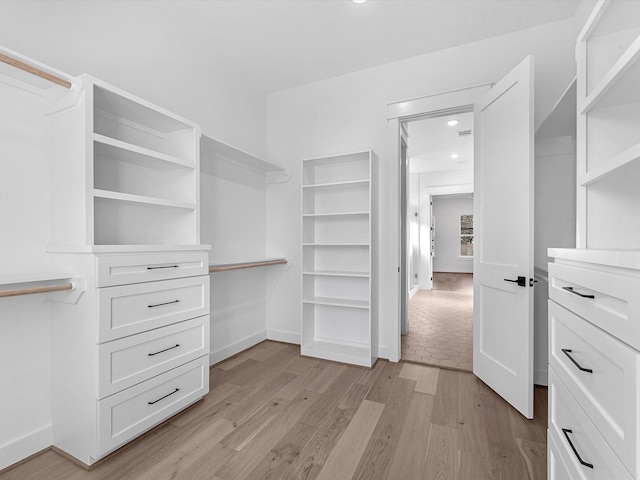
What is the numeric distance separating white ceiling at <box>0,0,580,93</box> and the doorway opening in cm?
68

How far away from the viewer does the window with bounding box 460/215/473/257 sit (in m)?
10.4

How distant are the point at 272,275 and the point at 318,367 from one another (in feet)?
3.79

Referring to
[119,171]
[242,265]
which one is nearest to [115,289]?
[119,171]

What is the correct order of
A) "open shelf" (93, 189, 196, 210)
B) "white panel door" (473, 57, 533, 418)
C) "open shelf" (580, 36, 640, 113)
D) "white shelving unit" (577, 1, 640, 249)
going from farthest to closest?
"white panel door" (473, 57, 533, 418) → "open shelf" (93, 189, 196, 210) → "white shelving unit" (577, 1, 640, 249) → "open shelf" (580, 36, 640, 113)

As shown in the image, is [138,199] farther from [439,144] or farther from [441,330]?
[439,144]

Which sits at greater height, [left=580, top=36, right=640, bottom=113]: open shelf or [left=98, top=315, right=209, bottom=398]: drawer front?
[left=580, top=36, right=640, bottom=113]: open shelf

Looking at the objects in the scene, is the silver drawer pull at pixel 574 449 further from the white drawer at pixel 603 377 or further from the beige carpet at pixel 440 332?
the beige carpet at pixel 440 332

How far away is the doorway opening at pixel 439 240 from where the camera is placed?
11.0 feet

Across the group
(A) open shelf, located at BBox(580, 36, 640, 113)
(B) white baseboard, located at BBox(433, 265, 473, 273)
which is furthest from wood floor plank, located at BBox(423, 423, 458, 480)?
(B) white baseboard, located at BBox(433, 265, 473, 273)

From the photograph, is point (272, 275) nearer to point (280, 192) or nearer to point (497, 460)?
point (280, 192)

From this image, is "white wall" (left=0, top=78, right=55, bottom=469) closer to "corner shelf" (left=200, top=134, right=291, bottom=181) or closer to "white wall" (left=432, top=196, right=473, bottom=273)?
"corner shelf" (left=200, top=134, right=291, bottom=181)


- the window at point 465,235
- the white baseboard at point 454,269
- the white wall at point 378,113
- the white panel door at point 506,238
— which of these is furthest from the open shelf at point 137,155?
the white baseboard at point 454,269

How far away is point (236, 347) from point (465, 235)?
30.7ft

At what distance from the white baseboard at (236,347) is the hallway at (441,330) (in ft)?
4.90
